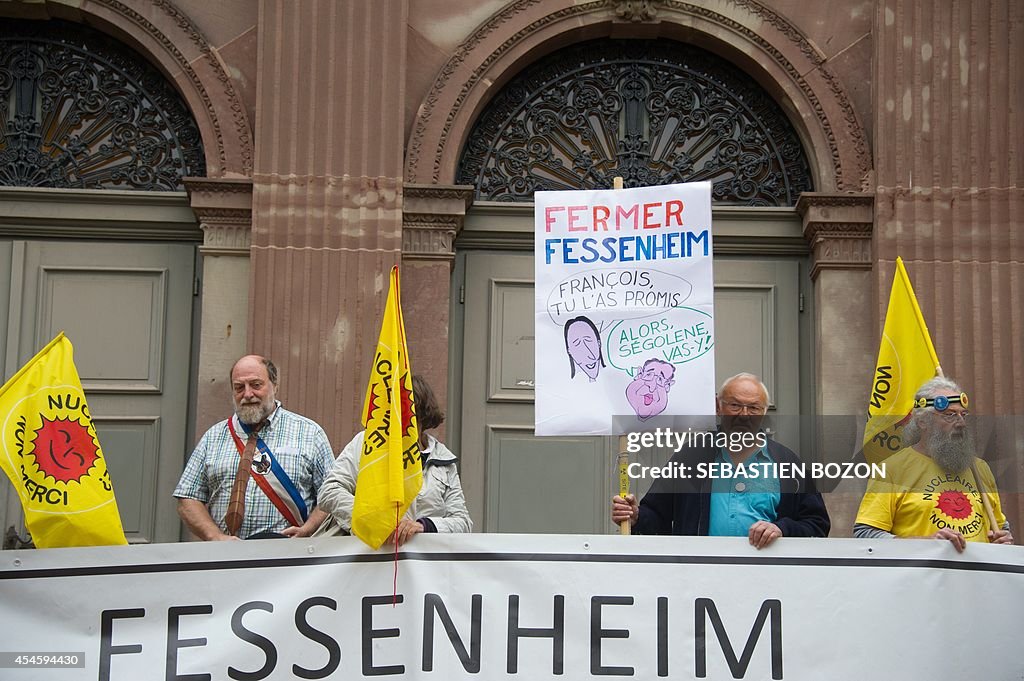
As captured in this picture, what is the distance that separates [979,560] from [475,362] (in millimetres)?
4364

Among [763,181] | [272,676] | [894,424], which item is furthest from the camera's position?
[763,181]

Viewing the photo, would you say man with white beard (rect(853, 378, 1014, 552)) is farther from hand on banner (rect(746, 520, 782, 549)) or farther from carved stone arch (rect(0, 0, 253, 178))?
carved stone arch (rect(0, 0, 253, 178))

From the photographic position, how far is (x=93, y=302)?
9008 millimetres

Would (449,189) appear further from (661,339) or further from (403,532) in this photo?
(403,532)

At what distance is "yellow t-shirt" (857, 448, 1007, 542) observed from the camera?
18.4ft

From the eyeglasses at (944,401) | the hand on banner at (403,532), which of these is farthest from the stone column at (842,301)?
the hand on banner at (403,532)

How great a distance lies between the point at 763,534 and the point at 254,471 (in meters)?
2.37

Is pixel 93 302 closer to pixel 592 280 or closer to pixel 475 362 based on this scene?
pixel 475 362

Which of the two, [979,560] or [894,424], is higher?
[894,424]

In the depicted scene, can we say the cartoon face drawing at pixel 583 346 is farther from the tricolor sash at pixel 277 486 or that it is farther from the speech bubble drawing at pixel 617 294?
the tricolor sash at pixel 277 486

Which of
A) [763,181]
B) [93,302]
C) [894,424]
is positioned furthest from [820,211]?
[93,302]

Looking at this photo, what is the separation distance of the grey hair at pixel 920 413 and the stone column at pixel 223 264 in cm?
449

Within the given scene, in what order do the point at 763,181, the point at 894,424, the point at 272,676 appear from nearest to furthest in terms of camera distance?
the point at 272,676 < the point at 894,424 < the point at 763,181

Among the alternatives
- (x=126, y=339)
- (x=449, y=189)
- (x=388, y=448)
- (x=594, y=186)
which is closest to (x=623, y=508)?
(x=388, y=448)
